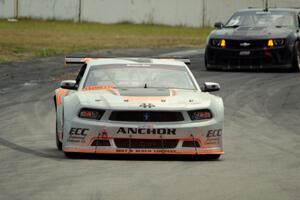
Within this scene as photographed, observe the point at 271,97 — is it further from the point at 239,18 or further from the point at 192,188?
the point at 192,188

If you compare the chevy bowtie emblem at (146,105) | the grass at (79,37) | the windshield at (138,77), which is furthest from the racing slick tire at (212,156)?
the grass at (79,37)

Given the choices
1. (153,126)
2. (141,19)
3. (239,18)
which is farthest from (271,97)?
(141,19)

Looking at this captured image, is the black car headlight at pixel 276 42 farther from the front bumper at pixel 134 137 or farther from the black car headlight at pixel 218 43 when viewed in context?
the front bumper at pixel 134 137

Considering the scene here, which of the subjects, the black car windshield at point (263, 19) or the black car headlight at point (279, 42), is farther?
the black car windshield at point (263, 19)

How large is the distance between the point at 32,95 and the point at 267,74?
6.23 meters

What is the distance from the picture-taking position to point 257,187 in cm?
923

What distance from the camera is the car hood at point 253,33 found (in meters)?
23.4

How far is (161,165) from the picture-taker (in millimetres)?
10648

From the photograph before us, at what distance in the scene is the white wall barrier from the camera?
41.2 meters

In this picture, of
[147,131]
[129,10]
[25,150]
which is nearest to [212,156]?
[147,131]

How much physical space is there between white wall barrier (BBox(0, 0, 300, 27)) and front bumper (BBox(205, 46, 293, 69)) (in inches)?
710

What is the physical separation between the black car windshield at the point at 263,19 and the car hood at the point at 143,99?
12785mm

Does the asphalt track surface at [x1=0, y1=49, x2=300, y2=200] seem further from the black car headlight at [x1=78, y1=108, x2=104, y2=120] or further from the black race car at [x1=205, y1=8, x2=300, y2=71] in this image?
the black race car at [x1=205, y1=8, x2=300, y2=71]

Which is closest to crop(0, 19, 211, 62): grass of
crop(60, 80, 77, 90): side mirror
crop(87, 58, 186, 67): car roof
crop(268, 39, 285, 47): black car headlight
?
crop(268, 39, 285, 47): black car headlight
